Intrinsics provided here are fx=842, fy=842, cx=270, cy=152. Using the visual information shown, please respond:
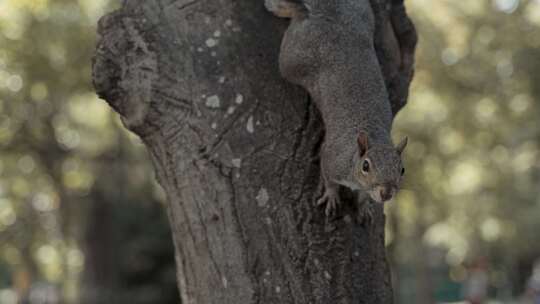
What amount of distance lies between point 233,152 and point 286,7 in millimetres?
607

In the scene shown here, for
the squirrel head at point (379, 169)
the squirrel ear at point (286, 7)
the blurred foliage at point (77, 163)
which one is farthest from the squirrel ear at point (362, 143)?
the blurred foliage at point (77, 163)

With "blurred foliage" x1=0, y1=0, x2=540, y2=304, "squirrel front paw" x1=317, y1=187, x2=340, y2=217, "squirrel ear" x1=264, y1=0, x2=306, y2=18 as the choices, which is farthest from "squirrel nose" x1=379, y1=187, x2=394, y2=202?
"blurred foliage" x1=0, y1=0, x2=540, y2=304

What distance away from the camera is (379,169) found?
2684mm

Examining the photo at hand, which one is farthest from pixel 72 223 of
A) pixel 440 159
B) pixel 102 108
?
pixel 440 159

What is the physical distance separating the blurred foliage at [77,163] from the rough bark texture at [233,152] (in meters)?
7.93

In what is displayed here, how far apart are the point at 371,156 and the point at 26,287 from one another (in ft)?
72.3

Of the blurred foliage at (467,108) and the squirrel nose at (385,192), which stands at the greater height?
the blurred foliage at (467,108)

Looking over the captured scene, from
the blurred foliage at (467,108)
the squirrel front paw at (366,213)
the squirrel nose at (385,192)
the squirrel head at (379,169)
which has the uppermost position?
the blurred foliage at (467,108)

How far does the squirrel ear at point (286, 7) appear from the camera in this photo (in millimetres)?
3270

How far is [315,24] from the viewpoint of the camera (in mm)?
3180

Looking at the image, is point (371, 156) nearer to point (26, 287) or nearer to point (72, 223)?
point (72, 223)

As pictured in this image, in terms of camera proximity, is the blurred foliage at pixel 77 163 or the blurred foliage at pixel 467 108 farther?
the blurred foliage at pixel 467 108

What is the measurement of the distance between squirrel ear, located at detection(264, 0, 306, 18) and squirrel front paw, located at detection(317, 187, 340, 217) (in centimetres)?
72

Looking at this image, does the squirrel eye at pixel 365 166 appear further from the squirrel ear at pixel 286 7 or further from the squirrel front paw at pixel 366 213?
the squirrel ear at pixel 286 7
